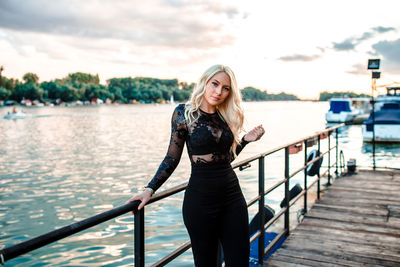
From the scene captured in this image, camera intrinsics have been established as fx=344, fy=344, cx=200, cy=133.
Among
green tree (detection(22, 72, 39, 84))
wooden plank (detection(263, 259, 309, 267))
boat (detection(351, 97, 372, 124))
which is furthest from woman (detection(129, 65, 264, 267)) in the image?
green tree (detection(22, 72, 39, 84))

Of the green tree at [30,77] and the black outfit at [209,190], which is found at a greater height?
the green tree at [30,77]

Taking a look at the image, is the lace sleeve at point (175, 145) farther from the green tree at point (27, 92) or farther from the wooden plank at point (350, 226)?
the green tree at point (27, 92)

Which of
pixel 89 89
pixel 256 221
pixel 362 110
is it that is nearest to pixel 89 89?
pixel 89 89

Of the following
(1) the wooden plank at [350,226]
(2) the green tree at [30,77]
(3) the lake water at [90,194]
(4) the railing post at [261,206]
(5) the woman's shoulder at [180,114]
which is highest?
(2) the green tree at [30,77]

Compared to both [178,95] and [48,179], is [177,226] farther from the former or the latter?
[178,95]

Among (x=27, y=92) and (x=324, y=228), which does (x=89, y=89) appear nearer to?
(x=27, y=92)

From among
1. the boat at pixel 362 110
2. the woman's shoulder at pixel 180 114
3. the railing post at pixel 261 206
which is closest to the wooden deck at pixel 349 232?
the railing post at pixel 261 206

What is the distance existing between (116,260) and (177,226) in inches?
86.5

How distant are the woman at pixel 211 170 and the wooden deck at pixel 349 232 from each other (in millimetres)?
1528

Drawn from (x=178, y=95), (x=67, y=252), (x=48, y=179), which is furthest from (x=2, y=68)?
(x=67, y=252)

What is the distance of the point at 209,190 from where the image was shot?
1.95 m

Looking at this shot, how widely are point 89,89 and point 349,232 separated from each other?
136945 millimetres

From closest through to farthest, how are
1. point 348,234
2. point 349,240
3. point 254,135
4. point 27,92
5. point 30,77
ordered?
point 254,135 < point 349,240 < point 348,234 < point 27,92 < point 30,77

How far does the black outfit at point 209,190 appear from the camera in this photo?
197 centimetres
